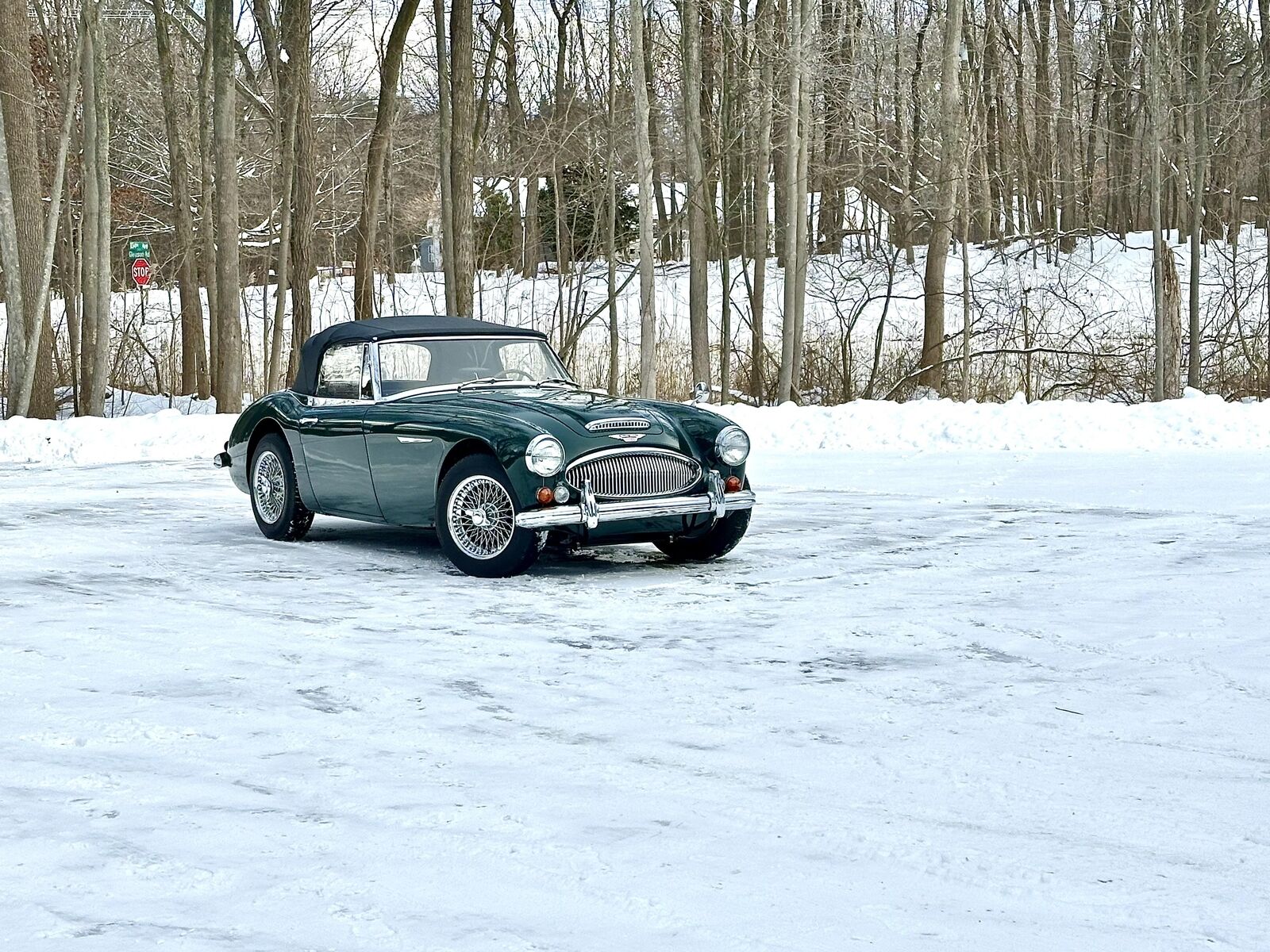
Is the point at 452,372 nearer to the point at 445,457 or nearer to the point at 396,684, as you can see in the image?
the point at 445,457

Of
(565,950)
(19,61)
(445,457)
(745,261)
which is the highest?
(19,61)

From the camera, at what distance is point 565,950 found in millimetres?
3424

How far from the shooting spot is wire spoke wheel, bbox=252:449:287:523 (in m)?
11.0

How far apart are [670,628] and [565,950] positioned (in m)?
3.99

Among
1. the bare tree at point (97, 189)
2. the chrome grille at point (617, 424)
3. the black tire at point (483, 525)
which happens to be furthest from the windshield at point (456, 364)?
the bare tree at point (97, 189)

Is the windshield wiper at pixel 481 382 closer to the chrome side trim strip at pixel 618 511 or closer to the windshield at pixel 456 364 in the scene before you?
the windshield at pixel 456 364

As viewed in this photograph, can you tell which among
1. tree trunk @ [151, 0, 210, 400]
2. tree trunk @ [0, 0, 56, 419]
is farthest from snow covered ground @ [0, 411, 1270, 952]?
tree trunk @ [151, 0, 210, 400]

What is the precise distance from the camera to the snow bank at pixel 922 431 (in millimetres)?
16891

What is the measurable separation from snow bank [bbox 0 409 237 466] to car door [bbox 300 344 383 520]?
9.08 meters

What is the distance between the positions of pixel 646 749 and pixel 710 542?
182 inches

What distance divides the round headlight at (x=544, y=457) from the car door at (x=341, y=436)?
5.48ft

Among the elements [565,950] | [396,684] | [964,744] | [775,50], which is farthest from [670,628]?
[775,50]

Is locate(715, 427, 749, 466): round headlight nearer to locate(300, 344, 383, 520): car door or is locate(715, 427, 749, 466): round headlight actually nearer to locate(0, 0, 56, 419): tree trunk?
locate(300, 344, 383, 520): car door

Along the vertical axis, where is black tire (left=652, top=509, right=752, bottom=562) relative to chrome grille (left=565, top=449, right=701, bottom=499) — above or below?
below
